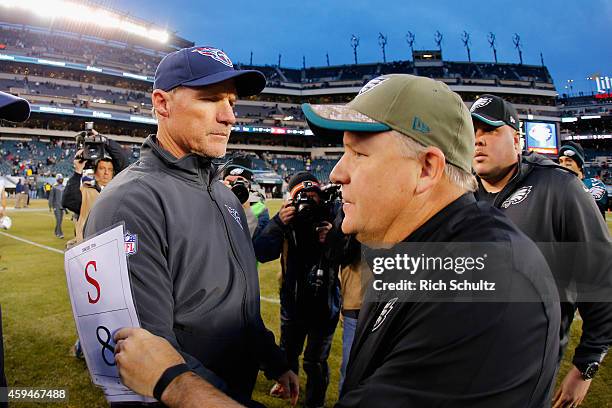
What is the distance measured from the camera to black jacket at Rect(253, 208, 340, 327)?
368 centimetres

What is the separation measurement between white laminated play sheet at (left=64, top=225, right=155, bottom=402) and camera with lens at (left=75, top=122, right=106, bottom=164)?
3.81 meters

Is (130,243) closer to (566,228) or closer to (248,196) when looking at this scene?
(566,228)

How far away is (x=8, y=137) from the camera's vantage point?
48.7m

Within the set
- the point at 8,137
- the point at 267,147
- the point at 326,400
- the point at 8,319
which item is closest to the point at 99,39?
the point at 8,137

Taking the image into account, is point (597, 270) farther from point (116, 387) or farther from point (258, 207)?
point (258, 207)

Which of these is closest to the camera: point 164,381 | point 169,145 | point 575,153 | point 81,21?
point 164,381

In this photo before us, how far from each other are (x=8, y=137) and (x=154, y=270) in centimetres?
6024

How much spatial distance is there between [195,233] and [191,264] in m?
0.14

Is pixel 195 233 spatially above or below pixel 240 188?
below

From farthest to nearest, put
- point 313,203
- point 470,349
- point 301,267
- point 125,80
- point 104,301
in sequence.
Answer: point 125,80 → point 301,267 → point 313,203 → point 104,301 → point 470,349

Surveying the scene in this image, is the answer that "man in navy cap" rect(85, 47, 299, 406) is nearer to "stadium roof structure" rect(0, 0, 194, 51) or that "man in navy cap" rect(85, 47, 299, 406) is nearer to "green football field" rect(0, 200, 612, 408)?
"green football field" rect(0, 200, 612, 408)

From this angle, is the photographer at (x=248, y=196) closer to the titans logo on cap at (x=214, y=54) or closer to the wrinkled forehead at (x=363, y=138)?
the titans logo on cap at (x=214, y=54)

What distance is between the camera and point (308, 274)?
3.67m

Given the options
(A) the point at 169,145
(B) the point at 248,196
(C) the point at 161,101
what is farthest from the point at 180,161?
(B) the point at 248,196
